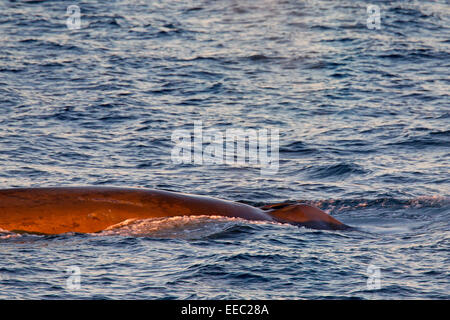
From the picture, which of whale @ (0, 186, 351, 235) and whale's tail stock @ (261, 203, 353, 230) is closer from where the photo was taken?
whale @ (0, 186, 351, 235)

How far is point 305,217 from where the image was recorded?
12.8 metres

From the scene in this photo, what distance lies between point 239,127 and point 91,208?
941cm

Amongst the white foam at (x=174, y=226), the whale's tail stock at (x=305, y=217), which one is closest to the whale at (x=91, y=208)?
the white foam at (x=174, y=226)

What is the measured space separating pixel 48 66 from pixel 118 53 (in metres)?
2.63

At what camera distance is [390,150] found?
19.3 meters

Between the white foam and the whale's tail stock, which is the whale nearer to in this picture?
the white foam

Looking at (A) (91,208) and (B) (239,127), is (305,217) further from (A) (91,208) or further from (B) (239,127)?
(B) (239,127)

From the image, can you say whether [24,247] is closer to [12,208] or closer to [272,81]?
[12,208]

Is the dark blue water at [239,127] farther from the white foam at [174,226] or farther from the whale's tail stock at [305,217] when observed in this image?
the whale's tail stock at [305,217]

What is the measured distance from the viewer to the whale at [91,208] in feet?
38.9

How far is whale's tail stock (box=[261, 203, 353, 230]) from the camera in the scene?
1276 centimetres

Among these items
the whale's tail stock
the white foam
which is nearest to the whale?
the white foam

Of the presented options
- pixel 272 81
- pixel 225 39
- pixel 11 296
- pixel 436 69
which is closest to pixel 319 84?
pixel 272 81

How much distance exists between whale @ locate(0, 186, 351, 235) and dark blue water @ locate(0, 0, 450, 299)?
16cm
